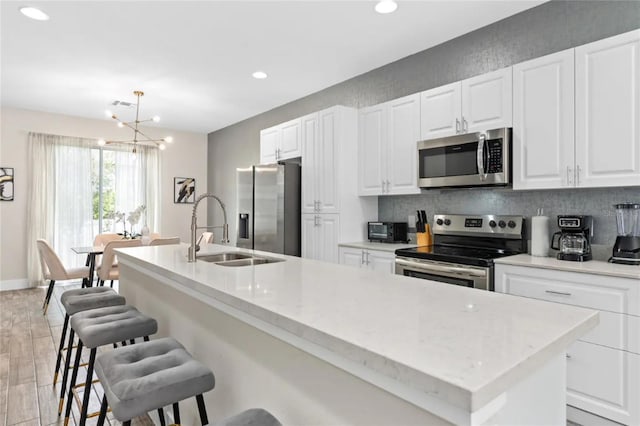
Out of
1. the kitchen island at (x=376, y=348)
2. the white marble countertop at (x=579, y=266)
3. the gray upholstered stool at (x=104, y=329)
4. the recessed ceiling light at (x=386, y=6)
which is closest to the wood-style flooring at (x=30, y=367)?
the gray upholstered stool at (x=104, y=329)

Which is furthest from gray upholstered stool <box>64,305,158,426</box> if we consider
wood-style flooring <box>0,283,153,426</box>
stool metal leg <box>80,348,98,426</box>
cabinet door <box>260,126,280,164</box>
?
cabinet door <box>260,126,280,164</box>

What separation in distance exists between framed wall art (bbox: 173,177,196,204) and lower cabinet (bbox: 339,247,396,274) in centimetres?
455

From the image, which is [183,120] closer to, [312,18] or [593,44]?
[312,18]

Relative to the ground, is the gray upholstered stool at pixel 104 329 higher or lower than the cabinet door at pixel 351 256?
lower

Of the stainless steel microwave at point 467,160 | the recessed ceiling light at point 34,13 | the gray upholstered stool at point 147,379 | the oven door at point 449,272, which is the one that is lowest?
the gray upholstered stool at point 147,379

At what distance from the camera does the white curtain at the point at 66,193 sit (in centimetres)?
571

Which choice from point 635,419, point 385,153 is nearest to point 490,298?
point 635,419

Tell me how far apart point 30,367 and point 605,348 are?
12.8ft

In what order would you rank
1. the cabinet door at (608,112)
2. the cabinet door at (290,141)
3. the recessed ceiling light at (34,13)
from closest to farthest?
the cabinet door at (608,112), the recessed ceiling light at (34,13), the cabinet door at (290,141)

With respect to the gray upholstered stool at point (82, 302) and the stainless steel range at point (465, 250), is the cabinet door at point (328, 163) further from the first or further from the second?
the gray upholstered stool at point (82, 302)

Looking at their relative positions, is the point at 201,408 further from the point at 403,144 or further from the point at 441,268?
the point at 403,144

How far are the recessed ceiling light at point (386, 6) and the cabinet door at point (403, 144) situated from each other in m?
0.75

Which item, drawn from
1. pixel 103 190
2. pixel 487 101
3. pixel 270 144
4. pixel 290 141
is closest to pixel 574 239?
pixel 487 101

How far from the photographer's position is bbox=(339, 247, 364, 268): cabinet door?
348cm
